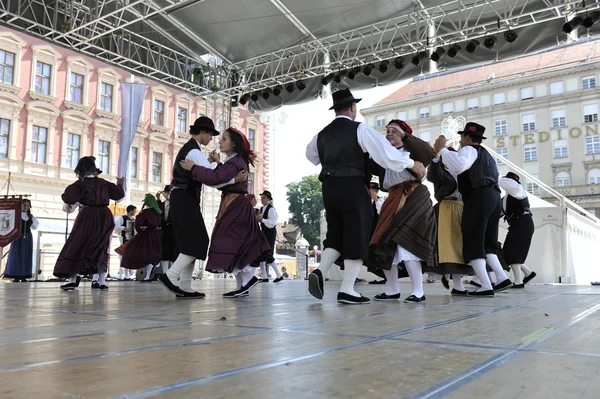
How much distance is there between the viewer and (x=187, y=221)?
455 cm

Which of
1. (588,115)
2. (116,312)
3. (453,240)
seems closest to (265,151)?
(453,240)

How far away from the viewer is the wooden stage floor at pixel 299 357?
109 centimetres

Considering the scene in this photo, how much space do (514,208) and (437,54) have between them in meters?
4.33

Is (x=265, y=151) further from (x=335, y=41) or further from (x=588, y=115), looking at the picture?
(x=588, y=115)

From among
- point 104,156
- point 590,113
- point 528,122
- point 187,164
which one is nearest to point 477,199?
point 187,164

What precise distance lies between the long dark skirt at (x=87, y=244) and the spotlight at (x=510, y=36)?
25.8 feet

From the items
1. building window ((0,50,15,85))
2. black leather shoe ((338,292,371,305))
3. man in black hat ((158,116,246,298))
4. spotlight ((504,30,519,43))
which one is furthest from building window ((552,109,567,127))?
black leather shoe ((338,292,371,305))

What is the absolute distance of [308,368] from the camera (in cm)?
131

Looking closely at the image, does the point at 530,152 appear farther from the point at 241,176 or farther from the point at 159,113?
the point at 241,176

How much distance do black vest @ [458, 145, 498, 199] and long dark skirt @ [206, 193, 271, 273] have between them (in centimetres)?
201

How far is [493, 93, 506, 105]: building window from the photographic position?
1857 inches

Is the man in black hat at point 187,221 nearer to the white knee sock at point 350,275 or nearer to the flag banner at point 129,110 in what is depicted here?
the white knee sock at point 350,275

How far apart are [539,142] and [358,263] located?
4686cm

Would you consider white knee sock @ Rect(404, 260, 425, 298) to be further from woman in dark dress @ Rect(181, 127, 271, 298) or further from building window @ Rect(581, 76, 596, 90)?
building window @ Rect(581, 76, 596, 90)
